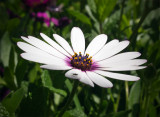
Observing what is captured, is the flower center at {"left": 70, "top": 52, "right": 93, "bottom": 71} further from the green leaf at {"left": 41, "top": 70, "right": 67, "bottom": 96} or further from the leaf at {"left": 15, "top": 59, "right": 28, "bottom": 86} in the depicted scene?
the leaf at {"left": 15, "top": 59, "right": 28, "bottom": 86}

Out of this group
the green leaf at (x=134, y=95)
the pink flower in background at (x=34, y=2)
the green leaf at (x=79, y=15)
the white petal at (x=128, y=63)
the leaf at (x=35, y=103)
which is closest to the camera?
the white petal at (x=128, y=63)

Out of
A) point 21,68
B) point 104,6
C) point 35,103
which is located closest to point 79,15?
point 104,6

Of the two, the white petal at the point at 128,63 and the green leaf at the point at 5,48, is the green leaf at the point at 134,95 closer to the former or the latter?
the white petal at the point at 128,63

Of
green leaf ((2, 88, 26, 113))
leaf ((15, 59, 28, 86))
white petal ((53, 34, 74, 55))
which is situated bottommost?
green leaf ((2, 88, 26, 113))

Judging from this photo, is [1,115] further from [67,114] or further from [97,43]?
[97,43]

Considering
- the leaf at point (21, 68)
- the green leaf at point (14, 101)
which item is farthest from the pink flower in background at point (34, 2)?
the green leaf at point (14, 101)

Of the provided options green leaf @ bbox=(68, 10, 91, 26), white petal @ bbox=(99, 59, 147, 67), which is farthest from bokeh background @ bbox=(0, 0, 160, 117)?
white petal @ bbox=(99, 59, 147, 67)
